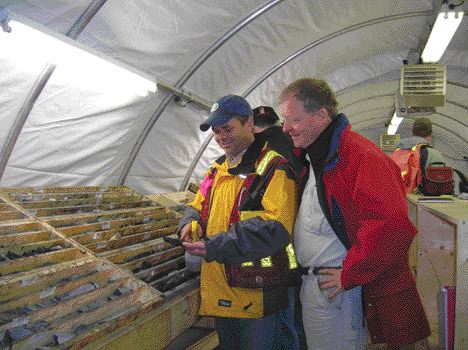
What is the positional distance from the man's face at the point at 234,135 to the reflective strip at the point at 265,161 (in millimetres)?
252

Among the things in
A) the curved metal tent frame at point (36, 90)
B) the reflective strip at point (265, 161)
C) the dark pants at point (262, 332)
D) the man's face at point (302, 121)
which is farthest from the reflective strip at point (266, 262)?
the curved metal tent frame at point (36, 90)

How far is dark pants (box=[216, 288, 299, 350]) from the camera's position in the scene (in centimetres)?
262

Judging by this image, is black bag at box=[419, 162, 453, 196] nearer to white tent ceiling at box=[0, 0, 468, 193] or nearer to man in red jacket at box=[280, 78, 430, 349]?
white tent ceiling at box=[0, 0, 468, 193]

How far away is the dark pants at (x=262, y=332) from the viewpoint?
2.62m

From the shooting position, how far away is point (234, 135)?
2828mm

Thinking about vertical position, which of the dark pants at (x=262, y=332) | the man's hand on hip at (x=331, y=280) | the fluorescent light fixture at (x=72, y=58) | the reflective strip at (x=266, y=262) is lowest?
the dark pants at (x=262, y=332)

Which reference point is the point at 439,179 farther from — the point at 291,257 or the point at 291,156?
the point at 291,257

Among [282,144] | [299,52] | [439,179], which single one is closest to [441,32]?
[439,179]

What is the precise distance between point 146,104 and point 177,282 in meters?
2.88

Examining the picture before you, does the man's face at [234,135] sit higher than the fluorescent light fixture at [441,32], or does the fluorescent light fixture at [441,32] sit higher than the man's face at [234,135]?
the fluorescent light fixture at [441,32]

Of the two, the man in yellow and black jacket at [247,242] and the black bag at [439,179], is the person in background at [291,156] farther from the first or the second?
the black bag at [439,179]

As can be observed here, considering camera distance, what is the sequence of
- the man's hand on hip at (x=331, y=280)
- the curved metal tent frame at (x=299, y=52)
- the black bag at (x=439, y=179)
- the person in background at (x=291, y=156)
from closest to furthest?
the man's hand on hip at (x=331, y=280) < the person in background at (x=291, y=156) < the black bag at (x=439, y=179) < the curved metal tent frame at (x=299, y=52)

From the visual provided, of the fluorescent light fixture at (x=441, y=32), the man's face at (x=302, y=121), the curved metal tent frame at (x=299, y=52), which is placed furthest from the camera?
the curved metal tent frame at (x=299, y=52)

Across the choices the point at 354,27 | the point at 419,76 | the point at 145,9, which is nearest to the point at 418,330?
the point at 145,9
